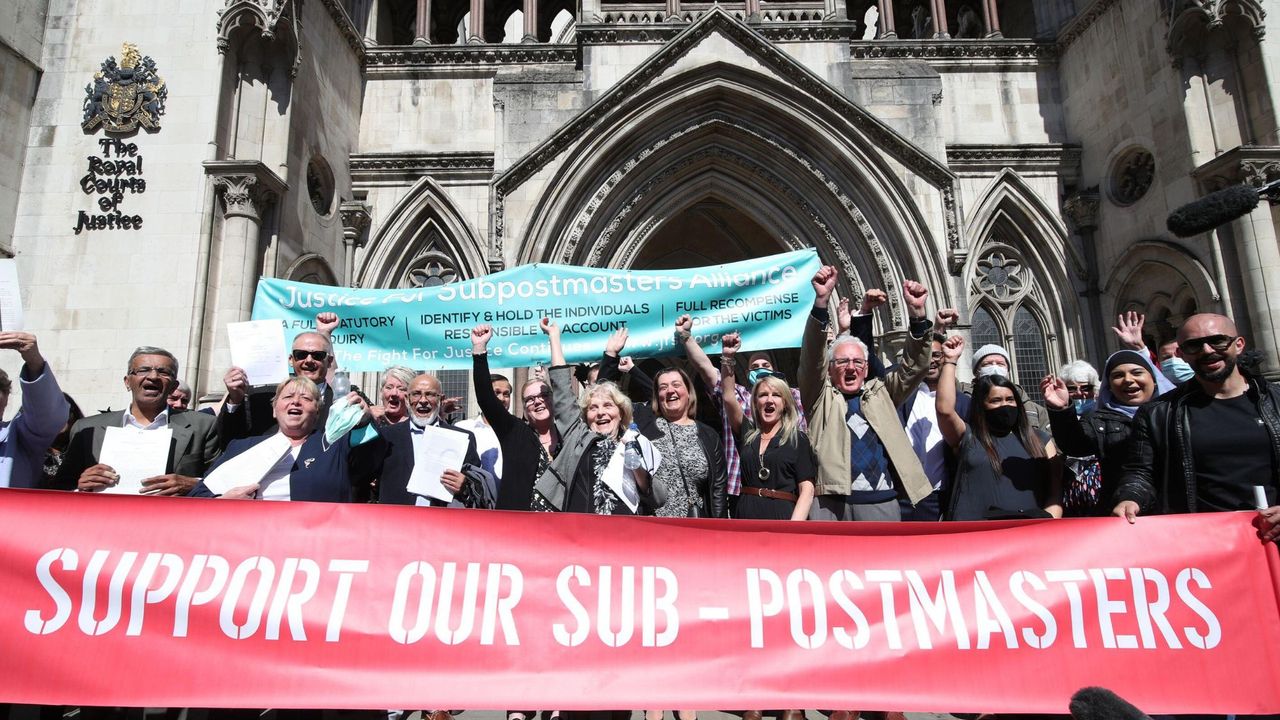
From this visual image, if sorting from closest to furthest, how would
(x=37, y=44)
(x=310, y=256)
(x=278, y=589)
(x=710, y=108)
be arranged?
(x=278, y=589)
(x=37, y=44)
(x=310, y=256)
(x=710, y=108)

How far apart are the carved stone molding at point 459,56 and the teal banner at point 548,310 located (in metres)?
10.4

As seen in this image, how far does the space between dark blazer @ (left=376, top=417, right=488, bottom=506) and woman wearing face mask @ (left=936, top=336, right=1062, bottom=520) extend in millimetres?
2993

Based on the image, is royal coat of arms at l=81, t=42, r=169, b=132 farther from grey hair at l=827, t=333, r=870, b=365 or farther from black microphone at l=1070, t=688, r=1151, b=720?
black microphone at l=1070, t=688, r=1151, b=720

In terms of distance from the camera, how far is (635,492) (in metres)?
4.50

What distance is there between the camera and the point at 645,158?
15070 mm

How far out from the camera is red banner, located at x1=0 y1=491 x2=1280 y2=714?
139 inches

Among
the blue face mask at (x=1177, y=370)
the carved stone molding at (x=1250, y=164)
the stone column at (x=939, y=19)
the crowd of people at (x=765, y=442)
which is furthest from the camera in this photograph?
the stone column at (x=939, y=19)

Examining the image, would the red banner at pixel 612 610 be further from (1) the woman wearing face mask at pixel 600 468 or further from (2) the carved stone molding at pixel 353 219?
(2) the carved stone molding at pixel 353 219

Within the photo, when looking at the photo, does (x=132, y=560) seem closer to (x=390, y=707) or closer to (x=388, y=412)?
(x=390, y=707)

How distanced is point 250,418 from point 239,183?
732 cm

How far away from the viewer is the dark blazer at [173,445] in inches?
179

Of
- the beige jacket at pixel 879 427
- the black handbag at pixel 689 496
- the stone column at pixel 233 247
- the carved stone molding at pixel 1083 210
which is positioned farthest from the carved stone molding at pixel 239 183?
the carved stone molding at pixel 1083 210

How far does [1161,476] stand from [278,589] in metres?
4.66

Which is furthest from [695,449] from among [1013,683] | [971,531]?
[1013,683]
